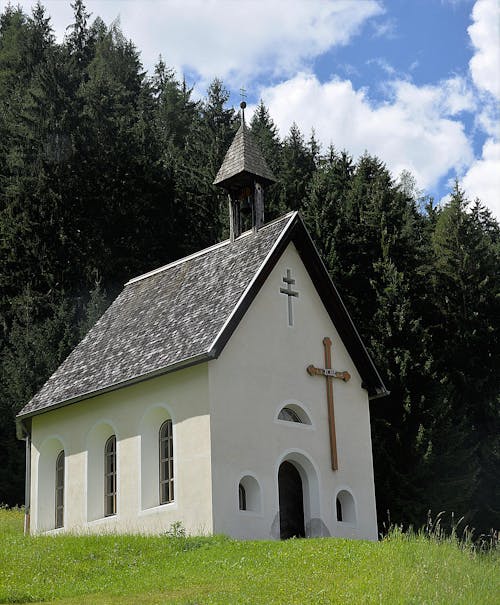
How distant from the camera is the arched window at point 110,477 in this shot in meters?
25.5

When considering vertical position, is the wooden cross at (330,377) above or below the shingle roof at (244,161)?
below

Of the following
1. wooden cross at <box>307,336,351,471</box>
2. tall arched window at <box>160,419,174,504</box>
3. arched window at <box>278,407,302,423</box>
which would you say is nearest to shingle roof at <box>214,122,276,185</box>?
wooden cross at <box>307,336,351,471</box>

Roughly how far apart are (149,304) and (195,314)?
139 inches

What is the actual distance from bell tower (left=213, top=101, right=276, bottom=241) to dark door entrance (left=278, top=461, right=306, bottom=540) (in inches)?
270

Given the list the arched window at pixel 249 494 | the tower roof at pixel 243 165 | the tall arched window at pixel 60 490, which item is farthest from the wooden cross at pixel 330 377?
the tall arched window at pixel 60 490

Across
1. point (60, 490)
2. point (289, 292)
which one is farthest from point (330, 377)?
point (60, 490)

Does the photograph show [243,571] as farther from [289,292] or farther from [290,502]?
[289,292]

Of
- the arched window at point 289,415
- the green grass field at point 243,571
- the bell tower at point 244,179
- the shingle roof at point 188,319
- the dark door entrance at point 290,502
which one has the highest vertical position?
the bell tower at point 244,179

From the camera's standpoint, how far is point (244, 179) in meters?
27.6

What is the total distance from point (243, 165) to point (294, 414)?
7210 millimetres

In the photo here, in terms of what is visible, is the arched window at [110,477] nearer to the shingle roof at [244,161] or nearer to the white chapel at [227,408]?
the white chapel at [227,408]

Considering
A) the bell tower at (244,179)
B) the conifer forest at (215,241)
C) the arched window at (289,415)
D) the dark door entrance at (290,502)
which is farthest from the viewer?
the conifer forest at (215,241)

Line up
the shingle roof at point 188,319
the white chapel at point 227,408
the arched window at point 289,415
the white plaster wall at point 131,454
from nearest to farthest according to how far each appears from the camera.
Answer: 1. the white plaster wall at point 131,454
2. the white chapel at point 227,408
3. the shingle roof at point 188,319
4. the arched window at point 289,415

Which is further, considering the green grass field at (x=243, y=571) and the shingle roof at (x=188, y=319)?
the shingle roof at (x=188, y=319)
